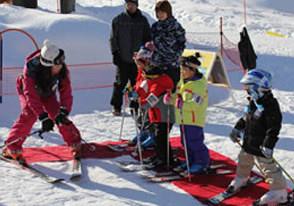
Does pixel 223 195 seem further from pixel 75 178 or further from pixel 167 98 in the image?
pixel 75 178

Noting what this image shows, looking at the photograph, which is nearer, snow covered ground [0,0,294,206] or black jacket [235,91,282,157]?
black jacket [235,91,282,157]

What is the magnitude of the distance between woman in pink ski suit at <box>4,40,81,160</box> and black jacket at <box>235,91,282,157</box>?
2072 mm

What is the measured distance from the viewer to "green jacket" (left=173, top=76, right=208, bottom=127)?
5.14m

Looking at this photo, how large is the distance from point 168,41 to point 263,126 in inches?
129

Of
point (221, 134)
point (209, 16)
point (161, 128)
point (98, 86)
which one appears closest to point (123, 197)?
point (161, 128)

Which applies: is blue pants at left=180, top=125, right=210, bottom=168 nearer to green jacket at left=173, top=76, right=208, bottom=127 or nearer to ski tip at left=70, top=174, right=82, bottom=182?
green jacket at left=173, top=76, right=208, bottom=127

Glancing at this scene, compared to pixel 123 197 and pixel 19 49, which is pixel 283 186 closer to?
pixel 123 197

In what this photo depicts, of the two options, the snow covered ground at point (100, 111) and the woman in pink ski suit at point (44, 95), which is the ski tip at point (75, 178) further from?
the woman in pink ski suit at point (44, 95)

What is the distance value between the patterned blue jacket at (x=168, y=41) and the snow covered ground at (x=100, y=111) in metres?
1.17

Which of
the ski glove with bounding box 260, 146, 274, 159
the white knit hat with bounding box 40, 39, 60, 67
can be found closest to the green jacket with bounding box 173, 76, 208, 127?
the ski glove with bounding box 260, 146, 274, 159

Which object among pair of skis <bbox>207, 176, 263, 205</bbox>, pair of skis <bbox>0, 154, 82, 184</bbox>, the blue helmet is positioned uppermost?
the blue helmet

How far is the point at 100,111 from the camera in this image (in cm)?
849

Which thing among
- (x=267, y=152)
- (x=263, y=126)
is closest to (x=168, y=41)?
(x=263, y=126)

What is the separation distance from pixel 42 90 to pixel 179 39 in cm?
278
